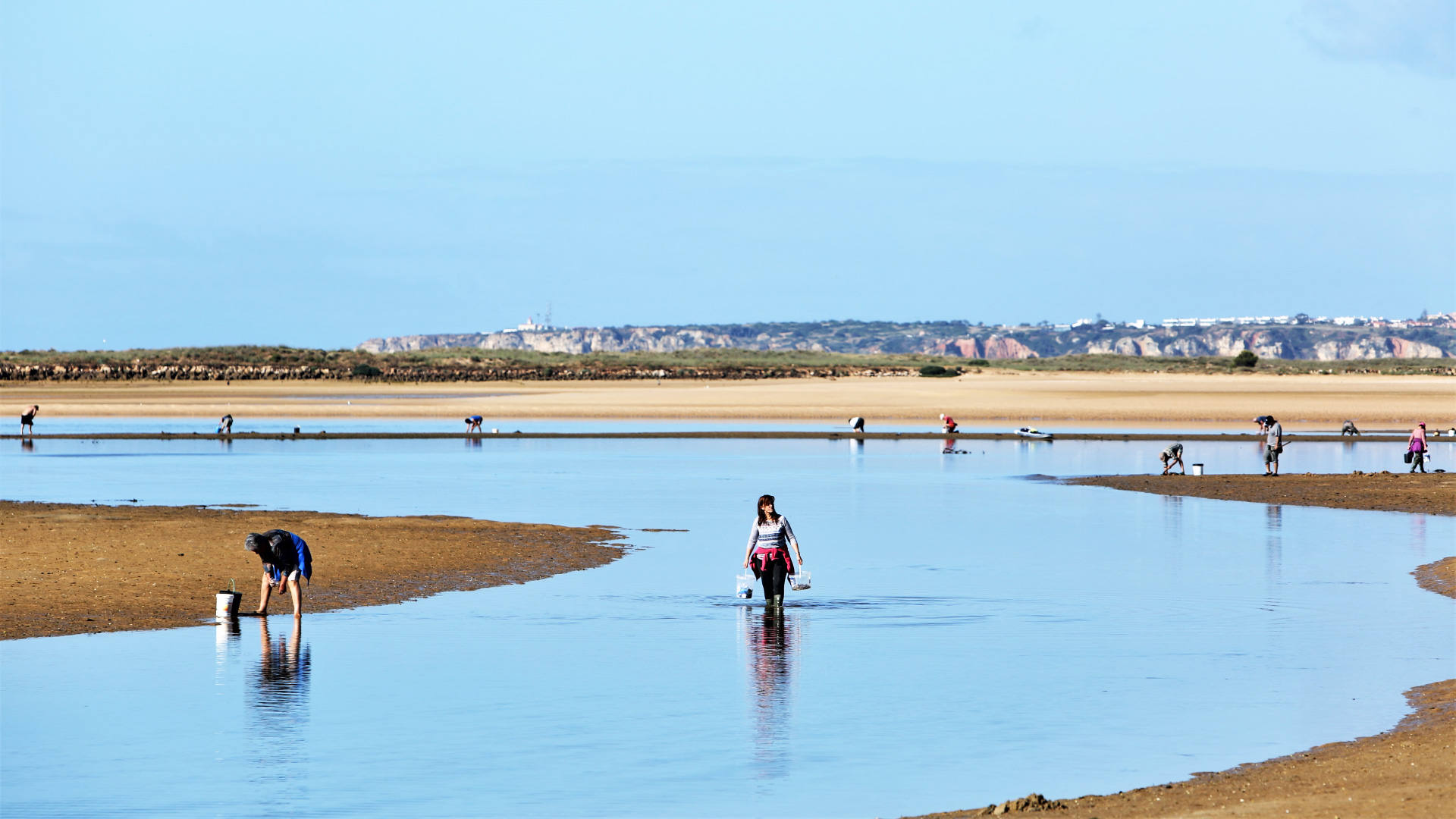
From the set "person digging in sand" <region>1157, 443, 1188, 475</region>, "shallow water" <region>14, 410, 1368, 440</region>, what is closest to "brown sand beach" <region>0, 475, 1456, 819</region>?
"person digging in sand" <region>1157, 443, 1188, 475</region>

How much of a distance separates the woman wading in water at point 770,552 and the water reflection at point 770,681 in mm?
253

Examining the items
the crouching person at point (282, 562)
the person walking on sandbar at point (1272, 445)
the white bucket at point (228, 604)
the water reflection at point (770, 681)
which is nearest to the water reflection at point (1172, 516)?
the person walking on sandbar at point (1272, 445)

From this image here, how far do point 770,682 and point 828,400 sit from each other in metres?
73.1

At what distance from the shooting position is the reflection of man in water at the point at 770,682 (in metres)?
11.7

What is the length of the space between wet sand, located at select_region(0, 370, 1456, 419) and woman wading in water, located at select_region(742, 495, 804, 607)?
5277cm

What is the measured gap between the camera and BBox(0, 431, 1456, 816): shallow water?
10922mm

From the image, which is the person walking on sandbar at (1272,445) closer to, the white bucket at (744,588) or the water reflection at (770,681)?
the white bucket at (744,588)

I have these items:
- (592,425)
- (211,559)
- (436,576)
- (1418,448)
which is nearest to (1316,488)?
(1418,448)

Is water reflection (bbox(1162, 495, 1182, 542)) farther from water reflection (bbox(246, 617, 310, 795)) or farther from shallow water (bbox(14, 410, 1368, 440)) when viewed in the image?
shallow water (bbox(14, 410, 1368, 440))

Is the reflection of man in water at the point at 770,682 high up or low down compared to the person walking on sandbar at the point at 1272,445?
down

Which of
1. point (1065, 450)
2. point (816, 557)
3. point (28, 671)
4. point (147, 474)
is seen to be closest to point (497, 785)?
point (28, 671)

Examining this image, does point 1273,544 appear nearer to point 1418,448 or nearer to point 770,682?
point 770,682

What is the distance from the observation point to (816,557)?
2436 cm

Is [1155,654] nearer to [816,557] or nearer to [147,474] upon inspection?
[816,557]
